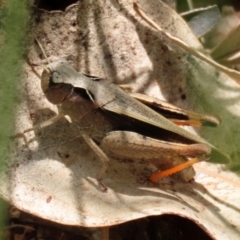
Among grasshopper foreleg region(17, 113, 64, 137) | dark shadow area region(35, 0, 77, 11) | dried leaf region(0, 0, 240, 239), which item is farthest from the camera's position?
dark shadow area region(35, 0, 77, 11)

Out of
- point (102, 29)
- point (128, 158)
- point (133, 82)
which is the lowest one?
point (128, 158)

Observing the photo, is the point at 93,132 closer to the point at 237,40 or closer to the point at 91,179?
the point at 91,179

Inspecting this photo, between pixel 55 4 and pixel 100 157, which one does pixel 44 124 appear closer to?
pixel 100 157

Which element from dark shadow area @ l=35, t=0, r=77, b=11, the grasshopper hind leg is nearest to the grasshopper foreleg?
the grasshopper hind leg

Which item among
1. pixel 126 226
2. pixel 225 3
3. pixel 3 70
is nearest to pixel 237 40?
pixel 225 3

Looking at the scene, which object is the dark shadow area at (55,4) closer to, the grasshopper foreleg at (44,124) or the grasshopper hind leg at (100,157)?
the grasshopper foreleg at (44,124)

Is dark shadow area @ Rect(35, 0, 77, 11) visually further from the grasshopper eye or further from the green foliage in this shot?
the grasshopper eye

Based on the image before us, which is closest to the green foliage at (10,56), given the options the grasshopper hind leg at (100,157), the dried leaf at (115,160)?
the dried leaf at (115,160)

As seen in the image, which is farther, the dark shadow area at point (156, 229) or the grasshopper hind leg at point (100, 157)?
the dark shadow area at point (156, 229)
